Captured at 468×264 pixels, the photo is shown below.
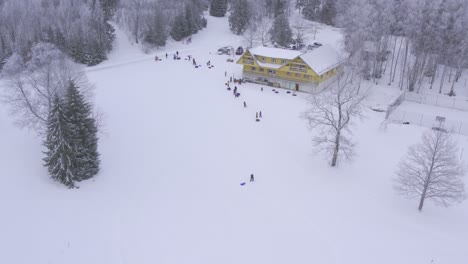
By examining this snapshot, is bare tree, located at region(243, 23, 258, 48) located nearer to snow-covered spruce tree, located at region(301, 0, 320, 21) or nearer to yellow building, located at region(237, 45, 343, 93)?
yellow building, located at region(237, 45, 343, 93)

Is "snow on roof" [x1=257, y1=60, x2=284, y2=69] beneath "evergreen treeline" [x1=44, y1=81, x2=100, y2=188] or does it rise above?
above

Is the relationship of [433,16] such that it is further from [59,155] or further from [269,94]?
[59,155]

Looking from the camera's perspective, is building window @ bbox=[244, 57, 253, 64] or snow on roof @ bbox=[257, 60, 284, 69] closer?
snow on roof @ bbox=[257, 60, 284, 69]

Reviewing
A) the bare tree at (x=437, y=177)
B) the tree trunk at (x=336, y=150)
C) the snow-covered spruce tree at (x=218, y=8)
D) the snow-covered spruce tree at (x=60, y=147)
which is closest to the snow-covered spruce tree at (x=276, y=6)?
the snow-covered spruce tree at (x=218, y=8)

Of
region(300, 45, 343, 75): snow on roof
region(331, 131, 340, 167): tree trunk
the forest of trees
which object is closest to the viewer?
region(331, 131, 340, 167): tree trunk

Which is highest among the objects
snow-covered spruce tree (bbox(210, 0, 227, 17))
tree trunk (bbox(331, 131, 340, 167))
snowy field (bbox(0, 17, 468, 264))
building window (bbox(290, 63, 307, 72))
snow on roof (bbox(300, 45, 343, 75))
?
snow-covered spruce tree (bbox(210, 0, 227, 17))

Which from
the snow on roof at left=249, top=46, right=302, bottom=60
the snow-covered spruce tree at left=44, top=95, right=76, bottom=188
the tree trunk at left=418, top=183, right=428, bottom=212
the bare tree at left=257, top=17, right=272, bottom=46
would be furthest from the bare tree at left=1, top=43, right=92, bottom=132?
the bare tree at left=257, top=17, right=272, bottom=46

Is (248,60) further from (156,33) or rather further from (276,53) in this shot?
(156,33)
